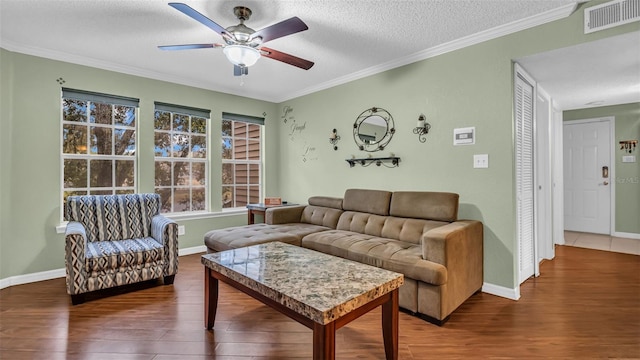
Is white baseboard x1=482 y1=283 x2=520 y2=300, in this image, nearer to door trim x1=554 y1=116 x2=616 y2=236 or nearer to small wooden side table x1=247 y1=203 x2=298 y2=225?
small wooden side table x1=247 y1=203 x2=298 y2=225

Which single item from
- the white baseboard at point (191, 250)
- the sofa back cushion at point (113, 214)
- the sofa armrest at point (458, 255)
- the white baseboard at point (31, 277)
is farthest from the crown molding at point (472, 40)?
the white baseboard at point (31, 277)

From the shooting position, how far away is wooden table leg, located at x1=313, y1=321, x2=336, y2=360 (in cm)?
130

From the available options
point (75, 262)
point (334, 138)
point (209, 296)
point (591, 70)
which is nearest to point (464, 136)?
point (591, 70)

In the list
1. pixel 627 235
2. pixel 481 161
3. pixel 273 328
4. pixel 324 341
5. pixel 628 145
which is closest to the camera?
pixel 324 341

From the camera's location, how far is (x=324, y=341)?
4.25ft

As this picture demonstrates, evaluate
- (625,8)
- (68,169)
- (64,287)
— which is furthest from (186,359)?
(625,8)

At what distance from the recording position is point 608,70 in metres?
3.04

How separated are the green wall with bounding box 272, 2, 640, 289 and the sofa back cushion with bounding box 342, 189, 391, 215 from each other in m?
0.26

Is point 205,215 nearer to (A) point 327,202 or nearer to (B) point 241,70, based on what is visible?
(A) point 327,202

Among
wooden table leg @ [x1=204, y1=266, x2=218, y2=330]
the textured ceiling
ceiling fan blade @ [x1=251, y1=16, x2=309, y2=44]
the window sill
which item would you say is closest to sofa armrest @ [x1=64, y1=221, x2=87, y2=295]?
wooden table leg @ [x1=204, y1=266, x2=218, y2=330]

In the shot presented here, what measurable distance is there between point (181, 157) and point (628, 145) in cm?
699

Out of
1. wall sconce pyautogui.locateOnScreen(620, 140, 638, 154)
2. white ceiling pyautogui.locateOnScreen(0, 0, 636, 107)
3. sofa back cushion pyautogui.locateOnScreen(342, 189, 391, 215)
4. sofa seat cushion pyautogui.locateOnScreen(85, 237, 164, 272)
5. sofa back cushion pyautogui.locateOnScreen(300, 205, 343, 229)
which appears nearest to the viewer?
white ceiling pyautogui.locateOnScreen(0, 0, 636, 107)

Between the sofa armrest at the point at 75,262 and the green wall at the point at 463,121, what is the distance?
2.96m

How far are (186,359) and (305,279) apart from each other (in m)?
0.92
